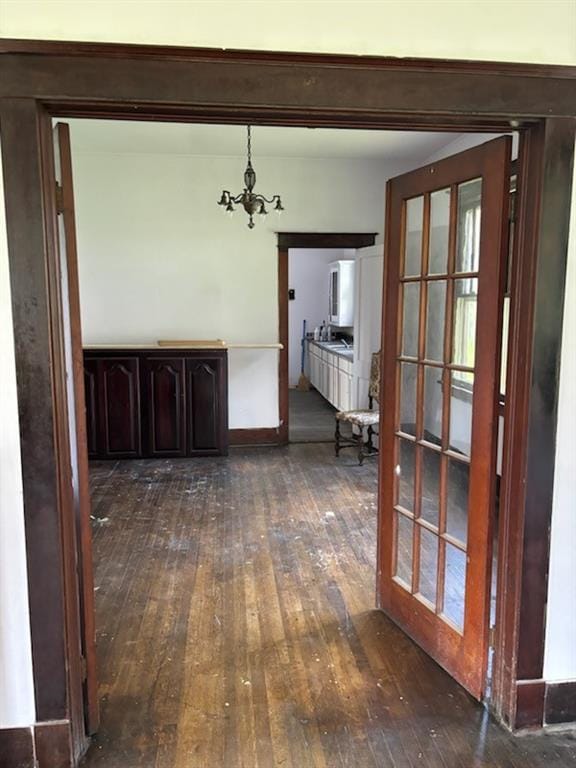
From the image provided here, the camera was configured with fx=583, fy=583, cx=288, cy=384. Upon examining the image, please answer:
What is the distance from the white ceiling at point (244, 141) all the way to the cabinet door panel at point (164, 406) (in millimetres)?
1967

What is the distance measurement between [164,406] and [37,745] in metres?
3.84

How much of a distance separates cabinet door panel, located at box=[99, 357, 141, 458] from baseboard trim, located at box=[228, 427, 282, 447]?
1.03 m

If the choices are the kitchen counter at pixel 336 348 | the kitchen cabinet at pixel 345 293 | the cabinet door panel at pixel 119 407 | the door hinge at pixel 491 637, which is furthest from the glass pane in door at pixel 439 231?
the kitchen cabinet at pixel 345 293

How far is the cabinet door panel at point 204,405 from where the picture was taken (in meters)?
5.56

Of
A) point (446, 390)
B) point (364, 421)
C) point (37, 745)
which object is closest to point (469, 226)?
point (446, 390)

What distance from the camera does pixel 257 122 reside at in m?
1.87

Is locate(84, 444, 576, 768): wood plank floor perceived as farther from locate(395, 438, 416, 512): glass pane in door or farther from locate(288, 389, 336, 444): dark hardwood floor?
locate(288, 389, 336, 444): dark hardwood floor

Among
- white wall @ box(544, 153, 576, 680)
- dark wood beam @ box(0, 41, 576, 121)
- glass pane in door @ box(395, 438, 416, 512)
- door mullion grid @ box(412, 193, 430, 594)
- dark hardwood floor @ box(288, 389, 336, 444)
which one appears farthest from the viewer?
dark hardwood floor @ box(288, 389, 336, 444)

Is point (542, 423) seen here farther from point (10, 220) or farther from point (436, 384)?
point (10, 220)

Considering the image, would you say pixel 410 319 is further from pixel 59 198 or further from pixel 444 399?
pixel 59 198

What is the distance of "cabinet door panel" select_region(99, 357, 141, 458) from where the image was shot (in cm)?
549

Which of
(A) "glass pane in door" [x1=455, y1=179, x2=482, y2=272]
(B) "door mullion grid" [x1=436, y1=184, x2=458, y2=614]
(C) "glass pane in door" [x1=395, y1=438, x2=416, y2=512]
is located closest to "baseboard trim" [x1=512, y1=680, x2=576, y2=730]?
(B) "door mullion grid" [x1=436, y1=184, x2=458, y2=614]

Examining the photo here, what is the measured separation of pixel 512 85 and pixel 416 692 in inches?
86.7

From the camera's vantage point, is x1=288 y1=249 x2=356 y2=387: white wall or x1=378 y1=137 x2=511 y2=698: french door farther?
x1=288 y1=249 x2=356 y2=387: white wall
